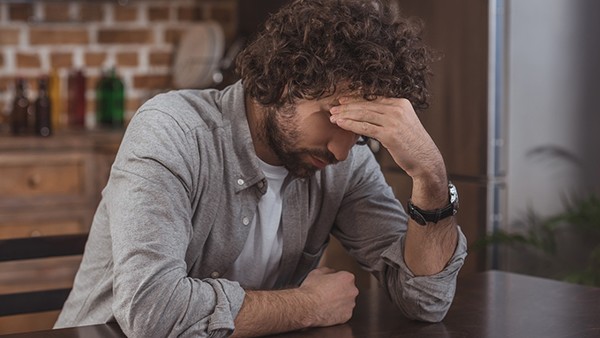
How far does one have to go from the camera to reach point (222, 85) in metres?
4.38

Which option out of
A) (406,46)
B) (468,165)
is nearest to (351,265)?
(468,165)

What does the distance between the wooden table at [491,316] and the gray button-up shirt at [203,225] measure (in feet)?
0.13


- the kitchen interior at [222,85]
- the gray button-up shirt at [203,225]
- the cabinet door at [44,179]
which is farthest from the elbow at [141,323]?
the cabinet door at [44,179]

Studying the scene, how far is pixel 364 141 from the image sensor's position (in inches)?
76.1

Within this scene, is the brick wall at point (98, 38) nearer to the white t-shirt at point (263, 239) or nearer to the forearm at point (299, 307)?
the white t-shirt at point (263, 239)

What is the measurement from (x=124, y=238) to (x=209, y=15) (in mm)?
3129

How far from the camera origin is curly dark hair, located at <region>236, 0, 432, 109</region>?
5.61 feet

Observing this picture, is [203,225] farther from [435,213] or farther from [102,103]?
[102,103]

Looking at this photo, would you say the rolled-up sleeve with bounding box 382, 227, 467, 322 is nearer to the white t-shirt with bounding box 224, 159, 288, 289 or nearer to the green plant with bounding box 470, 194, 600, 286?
the white t-shirt with bounding box 224, 159, 288, 289

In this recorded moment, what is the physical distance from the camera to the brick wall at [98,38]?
432 cm

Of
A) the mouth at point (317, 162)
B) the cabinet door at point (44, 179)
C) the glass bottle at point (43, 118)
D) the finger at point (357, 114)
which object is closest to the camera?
the finger at point (357, 114)

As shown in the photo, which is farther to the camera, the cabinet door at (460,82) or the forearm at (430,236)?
the cabinet door at (460,82)

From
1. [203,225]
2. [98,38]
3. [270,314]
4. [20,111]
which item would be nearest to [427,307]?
[270,314]

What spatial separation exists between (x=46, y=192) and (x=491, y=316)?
2381 millimetres
